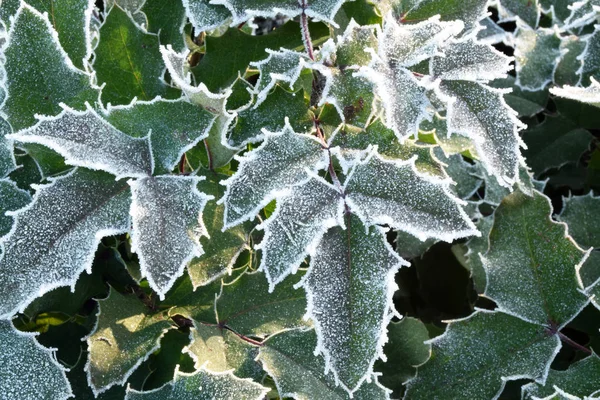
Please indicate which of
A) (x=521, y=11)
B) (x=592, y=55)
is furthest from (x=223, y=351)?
(x=521, y=11)

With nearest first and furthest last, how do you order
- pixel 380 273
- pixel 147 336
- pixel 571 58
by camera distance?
pixel 380 273, pixel 147 336, pixel 571 58

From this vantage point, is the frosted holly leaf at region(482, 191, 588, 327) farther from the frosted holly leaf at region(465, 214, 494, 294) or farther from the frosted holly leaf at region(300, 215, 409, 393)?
the frosted holly leaf at region(300, 215, 409, 393)

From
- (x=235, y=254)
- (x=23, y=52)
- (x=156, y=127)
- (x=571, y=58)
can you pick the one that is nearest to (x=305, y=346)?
(x=235, y=254)

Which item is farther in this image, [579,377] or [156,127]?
[579,377]

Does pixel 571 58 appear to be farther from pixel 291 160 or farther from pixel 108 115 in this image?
pixel 108 115

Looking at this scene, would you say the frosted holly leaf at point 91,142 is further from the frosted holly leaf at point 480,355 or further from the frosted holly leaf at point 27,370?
the frosted holly leaf at point 480,355

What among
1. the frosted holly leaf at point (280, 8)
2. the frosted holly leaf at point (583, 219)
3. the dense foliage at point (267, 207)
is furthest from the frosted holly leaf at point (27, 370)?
the frosted holly leaf at point (583, 219)
